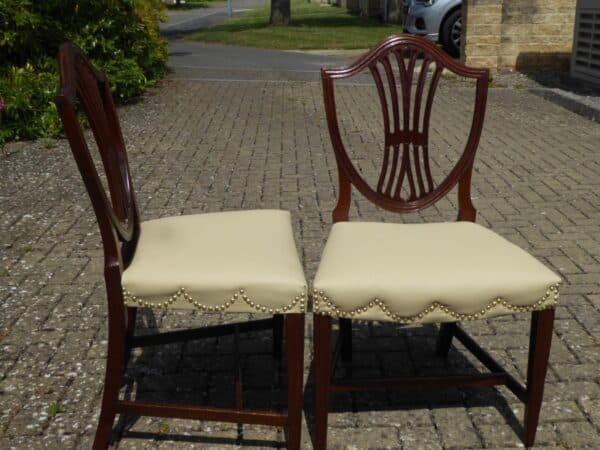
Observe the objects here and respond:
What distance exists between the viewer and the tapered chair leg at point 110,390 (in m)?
2.63

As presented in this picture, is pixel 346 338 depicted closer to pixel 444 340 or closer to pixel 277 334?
pixel 277 334

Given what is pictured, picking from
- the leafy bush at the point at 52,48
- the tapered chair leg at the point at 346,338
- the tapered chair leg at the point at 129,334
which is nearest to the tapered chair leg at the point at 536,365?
the tapered chair leg at the point at 346,338

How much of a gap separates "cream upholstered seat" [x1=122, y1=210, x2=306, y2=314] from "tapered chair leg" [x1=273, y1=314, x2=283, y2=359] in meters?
0.61

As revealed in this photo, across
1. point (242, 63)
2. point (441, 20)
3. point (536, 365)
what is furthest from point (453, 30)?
point (536, 365)

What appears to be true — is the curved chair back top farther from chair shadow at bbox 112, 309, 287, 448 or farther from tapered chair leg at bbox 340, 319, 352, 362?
tapered chair leg at bbox 340, 319, 352, 362

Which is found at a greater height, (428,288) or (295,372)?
(428,288)

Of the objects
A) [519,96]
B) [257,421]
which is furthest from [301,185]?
[519,96]

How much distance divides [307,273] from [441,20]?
11.5 meters

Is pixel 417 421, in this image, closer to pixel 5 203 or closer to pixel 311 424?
pixel 311 424

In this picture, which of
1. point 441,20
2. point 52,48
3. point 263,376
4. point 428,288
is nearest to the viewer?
point 428,288

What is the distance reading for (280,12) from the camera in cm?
2531

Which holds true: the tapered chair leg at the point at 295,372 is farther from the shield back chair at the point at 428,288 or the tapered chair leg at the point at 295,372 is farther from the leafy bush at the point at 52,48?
the leafy bush at the point at 52,48

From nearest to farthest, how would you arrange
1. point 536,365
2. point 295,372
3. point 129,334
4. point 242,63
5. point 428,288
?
1. point 428,288
2. point 295,372
3. point 536,365
4. point 129,334
5. point 242,63

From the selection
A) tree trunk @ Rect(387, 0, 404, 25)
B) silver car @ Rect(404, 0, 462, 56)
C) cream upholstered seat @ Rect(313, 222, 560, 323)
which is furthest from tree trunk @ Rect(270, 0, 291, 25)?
cream upholstered seat @ Rect(313, 222, 560, 323)
